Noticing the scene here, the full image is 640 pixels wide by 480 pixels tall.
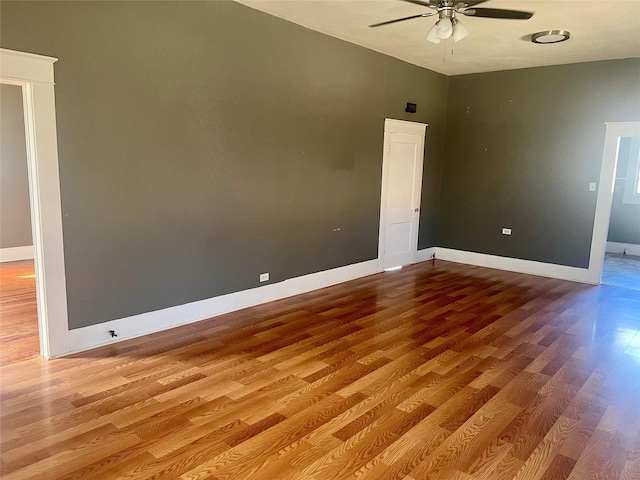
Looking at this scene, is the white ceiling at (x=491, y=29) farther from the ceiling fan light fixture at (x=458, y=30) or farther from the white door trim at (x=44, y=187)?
the white door trim at (x=44, y=187)

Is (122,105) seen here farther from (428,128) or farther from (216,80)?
(428,128)

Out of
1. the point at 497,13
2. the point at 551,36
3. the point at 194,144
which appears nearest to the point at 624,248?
the point at 551,36

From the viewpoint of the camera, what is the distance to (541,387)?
3.18m

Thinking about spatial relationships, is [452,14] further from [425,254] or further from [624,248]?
[624,248]

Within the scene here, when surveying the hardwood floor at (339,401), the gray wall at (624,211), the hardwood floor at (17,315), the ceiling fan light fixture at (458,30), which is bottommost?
the hardwood floor at (339,401)

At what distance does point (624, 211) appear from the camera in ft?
26.9

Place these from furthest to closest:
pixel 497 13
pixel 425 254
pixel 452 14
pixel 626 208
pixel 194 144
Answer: pixel 626 208 < pixel 425 254 < pixel 194 144 < pixel 452 14 < pixel 497 13

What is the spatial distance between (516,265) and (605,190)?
158cm

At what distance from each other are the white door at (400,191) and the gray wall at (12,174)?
17.3ft

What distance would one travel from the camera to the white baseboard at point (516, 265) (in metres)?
6.32

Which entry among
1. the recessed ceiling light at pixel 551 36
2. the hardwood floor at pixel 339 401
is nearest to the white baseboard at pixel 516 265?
the hardwood floor at pixel 339 401

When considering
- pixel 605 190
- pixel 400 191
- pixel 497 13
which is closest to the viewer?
pixel 497 13

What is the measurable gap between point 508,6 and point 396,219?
130 inches

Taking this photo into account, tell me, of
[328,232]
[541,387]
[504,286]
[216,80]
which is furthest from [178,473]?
[504,286]
